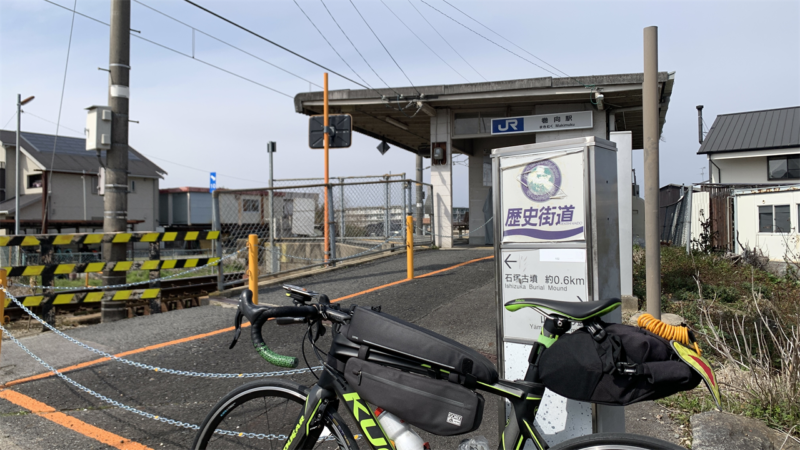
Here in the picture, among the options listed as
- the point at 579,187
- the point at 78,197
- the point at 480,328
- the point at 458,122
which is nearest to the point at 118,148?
the point at 480,328

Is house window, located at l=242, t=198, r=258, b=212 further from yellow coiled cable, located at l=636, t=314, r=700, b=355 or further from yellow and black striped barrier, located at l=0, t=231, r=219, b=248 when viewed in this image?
yellow coiled cable, located at l=636, t=314, r=700, b=355

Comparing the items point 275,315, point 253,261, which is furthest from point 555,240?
point 253,261

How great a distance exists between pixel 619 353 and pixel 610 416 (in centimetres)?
113

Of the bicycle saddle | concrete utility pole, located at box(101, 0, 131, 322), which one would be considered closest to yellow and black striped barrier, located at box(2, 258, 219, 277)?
concrete utility pole, located at box(101, 0, 131, 322)

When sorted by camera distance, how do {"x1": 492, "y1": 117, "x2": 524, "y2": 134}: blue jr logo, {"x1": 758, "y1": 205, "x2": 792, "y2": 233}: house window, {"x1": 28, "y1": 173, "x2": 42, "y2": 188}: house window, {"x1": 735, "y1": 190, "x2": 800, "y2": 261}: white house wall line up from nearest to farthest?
{"x1": 735, "y1": 190, "x2": 800, "y2": 261}: white house wall
{"x1": 758, "y1": 205, "x2": 792, "y2": 233}: house window
{"x1": 492, "y1": 117, "x2": 524, "y2": 134}: blue jr logo
{"x1": 28, "y1": 173, "x2": 42, "y2": 188}: house window

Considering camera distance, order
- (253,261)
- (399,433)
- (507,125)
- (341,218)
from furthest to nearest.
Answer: (507,125) < (341,218) < (253,261) < (399,433)

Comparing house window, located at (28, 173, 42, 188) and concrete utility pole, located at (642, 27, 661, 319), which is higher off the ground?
house window, located at (28, 173, 42, 188)

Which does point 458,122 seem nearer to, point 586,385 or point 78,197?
point 586,385

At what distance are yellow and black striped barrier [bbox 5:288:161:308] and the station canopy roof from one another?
7909 millimetres

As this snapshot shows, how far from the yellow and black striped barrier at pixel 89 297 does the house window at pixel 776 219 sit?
12.4 metres

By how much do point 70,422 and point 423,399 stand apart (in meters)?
3.44

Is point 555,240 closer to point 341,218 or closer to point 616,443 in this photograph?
point 616,443

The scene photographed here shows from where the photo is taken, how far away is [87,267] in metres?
7.71

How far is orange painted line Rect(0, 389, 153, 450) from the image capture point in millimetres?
3549
